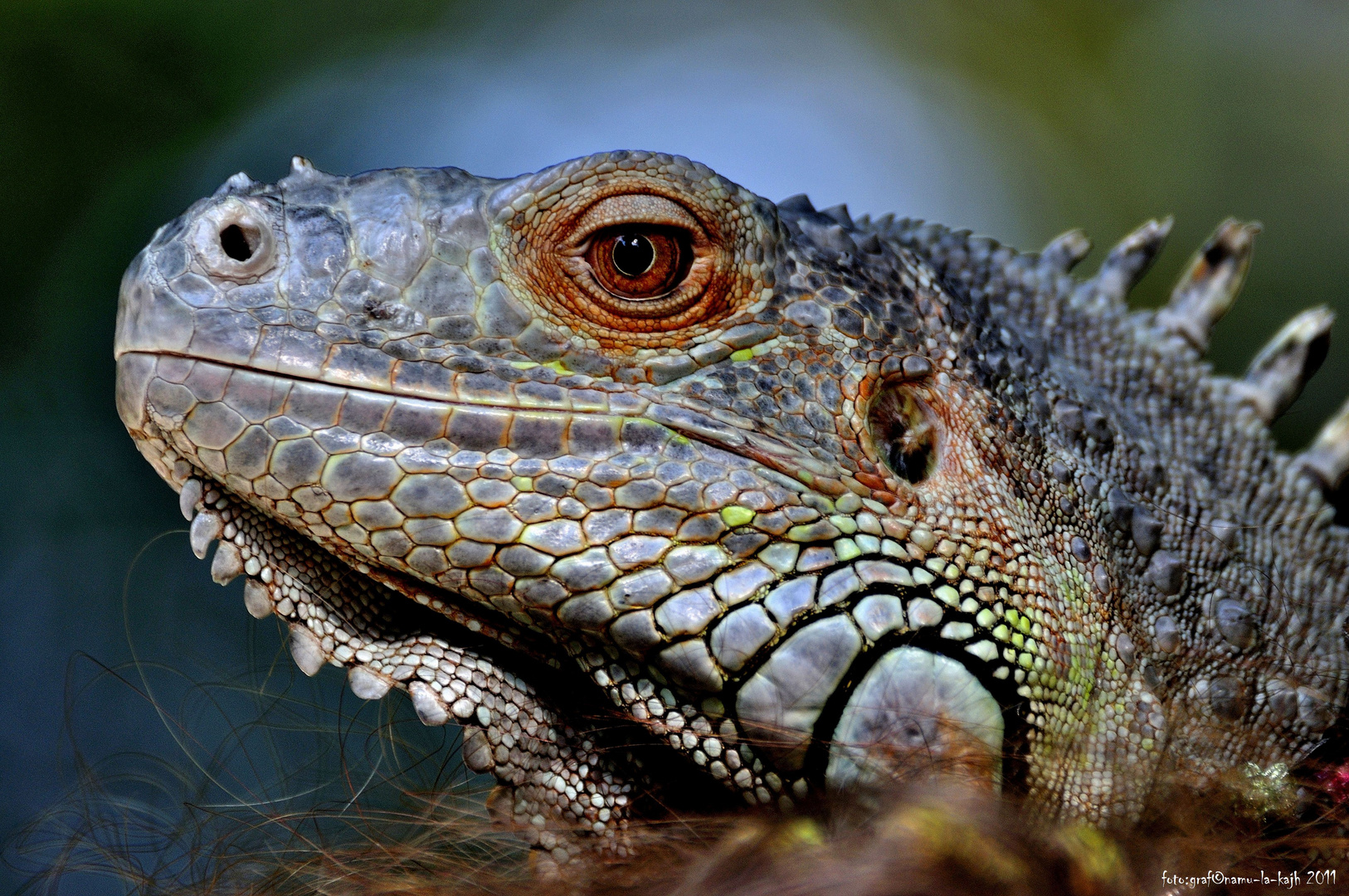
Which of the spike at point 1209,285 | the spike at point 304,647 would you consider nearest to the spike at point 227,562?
the spike at point 304,647

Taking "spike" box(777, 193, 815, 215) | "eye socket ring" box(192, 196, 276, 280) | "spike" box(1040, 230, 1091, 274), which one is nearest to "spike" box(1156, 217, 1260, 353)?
"spike" box(1040, 230, 1091, 274)

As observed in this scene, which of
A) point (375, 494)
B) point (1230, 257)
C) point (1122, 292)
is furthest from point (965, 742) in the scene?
point (1230, 257)

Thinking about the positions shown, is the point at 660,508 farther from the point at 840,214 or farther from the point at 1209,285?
the point at 1209,285

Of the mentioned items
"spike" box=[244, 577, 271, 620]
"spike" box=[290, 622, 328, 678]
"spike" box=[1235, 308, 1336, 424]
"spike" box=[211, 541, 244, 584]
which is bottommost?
"spike" box=[290, 622, 328, 678]

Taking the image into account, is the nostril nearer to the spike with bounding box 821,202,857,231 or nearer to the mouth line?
the mouth line

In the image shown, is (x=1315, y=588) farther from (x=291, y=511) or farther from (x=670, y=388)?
(x=291, y=511)

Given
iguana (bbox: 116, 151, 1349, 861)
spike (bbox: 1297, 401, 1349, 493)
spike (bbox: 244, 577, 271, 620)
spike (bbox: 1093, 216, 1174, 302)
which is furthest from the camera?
spike (bbox: 1093, 216, 1174, 302)
